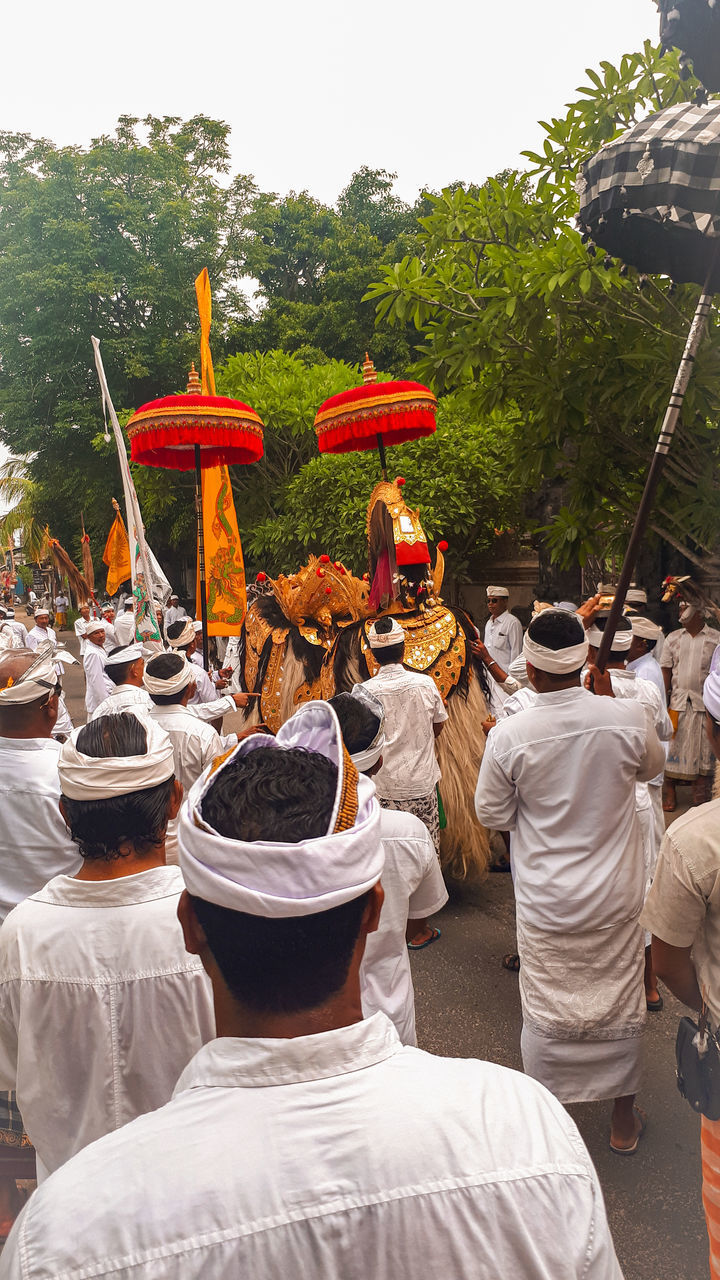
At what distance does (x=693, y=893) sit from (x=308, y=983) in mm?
1206

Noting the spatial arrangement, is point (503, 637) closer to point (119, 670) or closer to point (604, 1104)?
point (119, 670)

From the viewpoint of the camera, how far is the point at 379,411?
6.00m

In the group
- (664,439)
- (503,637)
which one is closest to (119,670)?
(664,439)

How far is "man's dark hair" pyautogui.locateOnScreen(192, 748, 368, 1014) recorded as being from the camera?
100cm

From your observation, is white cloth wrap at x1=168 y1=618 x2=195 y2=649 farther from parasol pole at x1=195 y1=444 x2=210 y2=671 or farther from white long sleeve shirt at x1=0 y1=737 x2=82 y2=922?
white long sleeve shirt at x1=0 y1=737 x2=82 y2=922

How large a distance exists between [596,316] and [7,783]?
16.3 feet

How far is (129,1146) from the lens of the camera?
2.94 feet

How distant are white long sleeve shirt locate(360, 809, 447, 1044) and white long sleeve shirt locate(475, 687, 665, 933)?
22.0 inches

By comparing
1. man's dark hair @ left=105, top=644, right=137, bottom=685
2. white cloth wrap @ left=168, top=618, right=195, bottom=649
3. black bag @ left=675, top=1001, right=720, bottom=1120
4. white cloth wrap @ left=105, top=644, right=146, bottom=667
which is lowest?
black bag @ left=675, top=1001, right=720, bottom=1120

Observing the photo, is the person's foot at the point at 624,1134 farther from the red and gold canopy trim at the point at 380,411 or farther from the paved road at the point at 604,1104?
the red and gold canopy trim at the point at 380,411

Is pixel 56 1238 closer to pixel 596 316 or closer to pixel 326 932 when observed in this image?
pixel 326 932

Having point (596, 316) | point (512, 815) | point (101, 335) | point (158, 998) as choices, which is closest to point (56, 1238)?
point (158, 998)

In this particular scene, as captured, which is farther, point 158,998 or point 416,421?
point 416,421

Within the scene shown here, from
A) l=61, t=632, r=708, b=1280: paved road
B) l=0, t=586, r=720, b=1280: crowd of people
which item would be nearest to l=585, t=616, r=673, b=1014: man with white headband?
l=0, t=586, r=720, b=1280: crowd of people
